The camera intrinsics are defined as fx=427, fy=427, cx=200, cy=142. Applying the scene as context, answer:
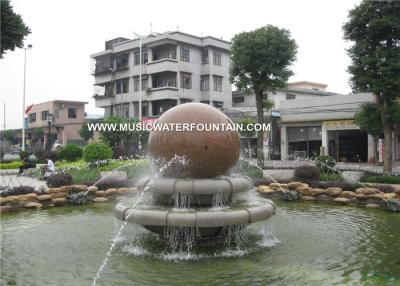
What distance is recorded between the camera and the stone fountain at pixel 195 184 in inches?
304

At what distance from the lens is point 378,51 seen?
2028cm

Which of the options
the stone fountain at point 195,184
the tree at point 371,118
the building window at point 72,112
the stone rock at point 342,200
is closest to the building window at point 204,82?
the tree at point 371,118

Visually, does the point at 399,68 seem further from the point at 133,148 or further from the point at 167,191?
the point at 133,148

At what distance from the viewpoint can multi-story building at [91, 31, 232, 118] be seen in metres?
48.2

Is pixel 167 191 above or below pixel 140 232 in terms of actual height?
above

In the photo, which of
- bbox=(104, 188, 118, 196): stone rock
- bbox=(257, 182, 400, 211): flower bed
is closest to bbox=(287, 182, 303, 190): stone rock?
bbox=(257, 182, 400, 211): flower bed

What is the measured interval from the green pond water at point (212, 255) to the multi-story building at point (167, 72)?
124 feet

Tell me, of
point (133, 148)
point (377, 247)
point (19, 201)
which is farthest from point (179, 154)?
point (133, 148)

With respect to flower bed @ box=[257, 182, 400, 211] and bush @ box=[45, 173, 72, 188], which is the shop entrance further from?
bush @ box=[45, 173, 72, 188]

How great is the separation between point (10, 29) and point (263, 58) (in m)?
13.5

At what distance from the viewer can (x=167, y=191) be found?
8203mm

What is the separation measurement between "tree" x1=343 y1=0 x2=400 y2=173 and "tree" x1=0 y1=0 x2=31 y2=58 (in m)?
15.8

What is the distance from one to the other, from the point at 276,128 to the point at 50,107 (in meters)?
39.5

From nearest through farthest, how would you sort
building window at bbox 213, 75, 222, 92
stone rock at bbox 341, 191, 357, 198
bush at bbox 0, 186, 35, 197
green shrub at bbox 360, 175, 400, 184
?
stone rock at bbox 341, 191, 357, 198 < bush at bbox 0, 186, 35, 197 < green shrub at bbox 360, 175, 400, 184 < building window at bbox 213, 75, 222, 92
